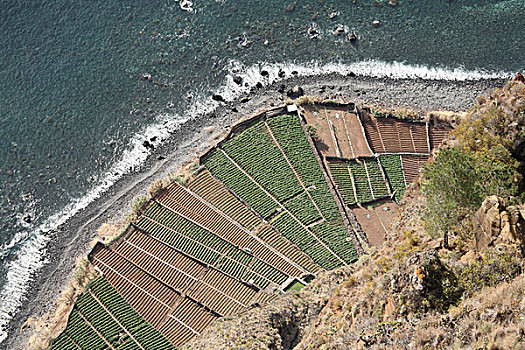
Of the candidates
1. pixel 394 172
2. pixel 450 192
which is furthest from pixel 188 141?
pixel 450 192

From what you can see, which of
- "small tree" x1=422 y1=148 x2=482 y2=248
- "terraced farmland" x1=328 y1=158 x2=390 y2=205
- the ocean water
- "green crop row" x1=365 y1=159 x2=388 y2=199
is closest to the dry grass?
the ocean water

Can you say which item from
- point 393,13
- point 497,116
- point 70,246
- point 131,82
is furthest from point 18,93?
point 497,116

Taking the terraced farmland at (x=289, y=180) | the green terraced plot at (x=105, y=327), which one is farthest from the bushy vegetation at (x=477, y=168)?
the green terraced plot at (x=105, y=327)

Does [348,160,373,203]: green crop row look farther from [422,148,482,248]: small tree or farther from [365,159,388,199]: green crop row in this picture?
[422,148,482,248]: small tree

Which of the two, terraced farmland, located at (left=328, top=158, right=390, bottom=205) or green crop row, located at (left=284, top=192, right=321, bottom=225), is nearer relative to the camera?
green crop row, located at (left=284, top=192, right=321, bottom=225)

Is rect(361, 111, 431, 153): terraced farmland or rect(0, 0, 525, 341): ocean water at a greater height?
rect(0, 0, 525, 341): ocean water

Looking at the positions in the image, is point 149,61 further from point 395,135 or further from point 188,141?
point 395,135
